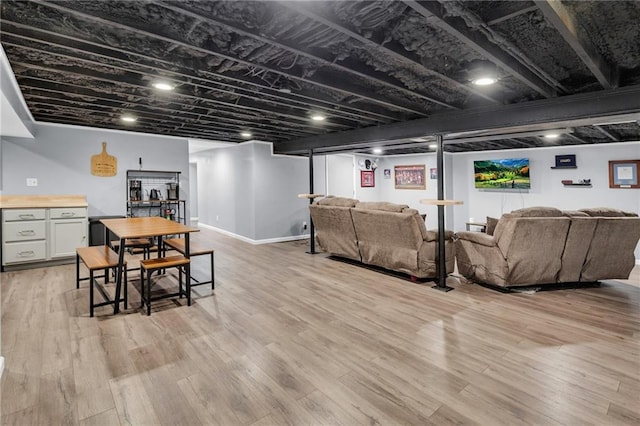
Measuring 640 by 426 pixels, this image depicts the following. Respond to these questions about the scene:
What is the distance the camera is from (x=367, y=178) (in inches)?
386

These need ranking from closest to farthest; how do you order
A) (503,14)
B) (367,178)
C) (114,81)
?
1. (503,14)
2. (114,81)
3. (367,178)

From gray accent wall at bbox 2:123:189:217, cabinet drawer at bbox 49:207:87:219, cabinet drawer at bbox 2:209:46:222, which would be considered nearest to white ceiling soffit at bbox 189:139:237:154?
gray accent wall at bbox 2:123:189:217

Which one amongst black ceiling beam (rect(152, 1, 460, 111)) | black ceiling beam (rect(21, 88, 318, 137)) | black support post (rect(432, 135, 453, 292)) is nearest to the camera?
black ceiling beam (rect(152, 1, 460, 111))

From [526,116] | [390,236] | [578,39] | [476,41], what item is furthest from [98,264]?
[526,116]

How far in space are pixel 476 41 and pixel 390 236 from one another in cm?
275

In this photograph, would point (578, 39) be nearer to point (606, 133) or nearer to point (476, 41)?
point (476, 41)

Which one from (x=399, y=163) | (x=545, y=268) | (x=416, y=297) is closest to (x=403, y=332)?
(x=416, y=297)

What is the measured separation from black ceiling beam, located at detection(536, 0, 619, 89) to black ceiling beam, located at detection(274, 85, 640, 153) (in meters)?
0.19

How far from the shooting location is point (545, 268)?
13.0ft

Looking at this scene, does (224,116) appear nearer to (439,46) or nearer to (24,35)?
(24,35)

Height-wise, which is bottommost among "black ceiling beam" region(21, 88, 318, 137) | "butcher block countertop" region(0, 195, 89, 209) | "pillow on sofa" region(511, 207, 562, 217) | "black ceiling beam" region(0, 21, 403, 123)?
"pillow on sofa" region(511, 207, 562, 217)

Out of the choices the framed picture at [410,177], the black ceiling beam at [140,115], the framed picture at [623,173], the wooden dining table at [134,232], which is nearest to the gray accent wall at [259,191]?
the black ceiling beam at [140,115]

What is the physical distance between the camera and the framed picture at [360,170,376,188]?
9.65 m

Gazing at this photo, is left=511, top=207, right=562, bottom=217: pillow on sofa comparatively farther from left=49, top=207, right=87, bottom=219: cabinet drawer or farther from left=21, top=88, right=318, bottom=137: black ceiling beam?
left=49, top=207, right=87, bottom=219: cabinet drawer
